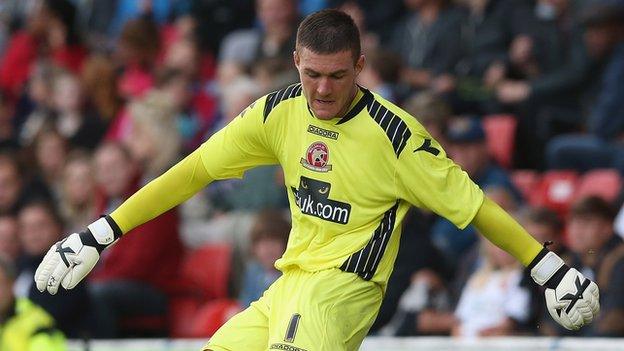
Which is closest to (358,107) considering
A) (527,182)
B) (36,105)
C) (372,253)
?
(372,253)

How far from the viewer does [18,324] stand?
1012 cm

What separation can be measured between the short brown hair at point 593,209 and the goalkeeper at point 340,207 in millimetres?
3186

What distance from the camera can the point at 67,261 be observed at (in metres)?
A: 6.63

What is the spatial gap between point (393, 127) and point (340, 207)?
42 centimetres

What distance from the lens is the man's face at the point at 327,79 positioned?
20.7ft

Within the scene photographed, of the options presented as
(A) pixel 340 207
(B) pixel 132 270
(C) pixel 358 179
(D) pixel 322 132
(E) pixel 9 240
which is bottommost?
(B) pixel 132 270

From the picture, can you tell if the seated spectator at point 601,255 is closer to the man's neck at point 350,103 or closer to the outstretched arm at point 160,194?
the man's neck at point 350,103

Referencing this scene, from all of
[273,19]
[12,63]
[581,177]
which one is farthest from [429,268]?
[12,63]

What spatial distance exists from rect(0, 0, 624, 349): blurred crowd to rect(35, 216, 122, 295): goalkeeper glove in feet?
11.1

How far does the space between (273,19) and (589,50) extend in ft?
9.80

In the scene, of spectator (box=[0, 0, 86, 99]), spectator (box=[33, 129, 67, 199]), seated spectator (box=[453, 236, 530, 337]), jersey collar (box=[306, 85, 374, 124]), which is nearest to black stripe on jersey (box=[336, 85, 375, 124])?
jersey collar (box=[306, 85, 374, 124])

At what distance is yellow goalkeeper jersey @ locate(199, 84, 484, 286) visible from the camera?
6.42m

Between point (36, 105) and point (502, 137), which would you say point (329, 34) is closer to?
point (502, 137)

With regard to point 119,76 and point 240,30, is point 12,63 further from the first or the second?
point 240,30
